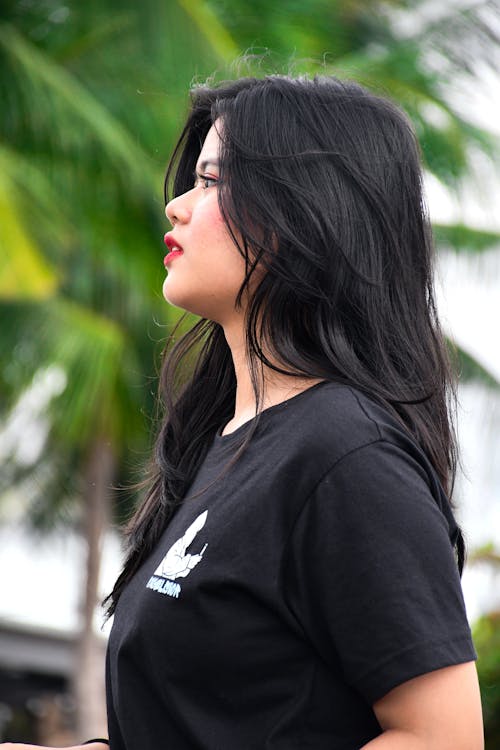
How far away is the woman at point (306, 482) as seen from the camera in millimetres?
1500

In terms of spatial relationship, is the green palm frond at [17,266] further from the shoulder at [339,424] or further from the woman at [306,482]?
the shoulder at [339,424]

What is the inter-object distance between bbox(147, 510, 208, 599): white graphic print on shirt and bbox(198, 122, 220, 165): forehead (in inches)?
22.0

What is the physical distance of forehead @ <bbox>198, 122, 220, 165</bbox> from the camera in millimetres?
1904

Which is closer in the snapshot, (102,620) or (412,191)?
(412,191)

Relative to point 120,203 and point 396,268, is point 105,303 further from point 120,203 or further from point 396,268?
point 396,268

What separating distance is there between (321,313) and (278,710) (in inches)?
22.3

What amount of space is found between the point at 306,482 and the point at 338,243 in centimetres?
38

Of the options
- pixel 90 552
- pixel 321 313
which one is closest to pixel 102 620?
pixel 321 313

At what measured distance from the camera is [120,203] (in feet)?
32.7

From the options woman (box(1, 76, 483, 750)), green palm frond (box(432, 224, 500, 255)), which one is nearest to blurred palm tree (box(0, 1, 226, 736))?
green palm frond (box(432, 224, 500, 255))

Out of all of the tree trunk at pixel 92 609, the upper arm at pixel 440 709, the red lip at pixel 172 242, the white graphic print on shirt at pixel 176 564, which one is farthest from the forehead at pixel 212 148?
the tree trunk at pixel 92 609

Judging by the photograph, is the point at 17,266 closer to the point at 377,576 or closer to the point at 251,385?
the point at 251,385

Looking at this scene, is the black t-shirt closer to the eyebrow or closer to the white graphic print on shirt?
the white graphic print on shirt

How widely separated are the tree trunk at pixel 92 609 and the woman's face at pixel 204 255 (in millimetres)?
9648
